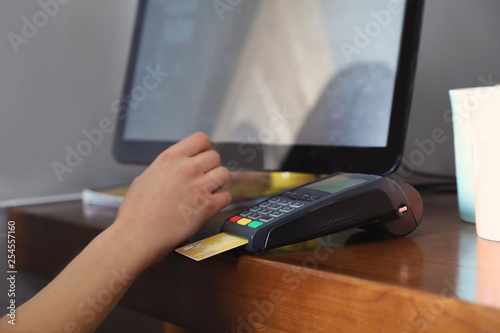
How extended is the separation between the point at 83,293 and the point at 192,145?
0.60ft

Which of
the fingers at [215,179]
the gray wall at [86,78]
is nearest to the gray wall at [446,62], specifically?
the gray wall at [86,78]

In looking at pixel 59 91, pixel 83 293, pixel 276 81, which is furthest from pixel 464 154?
pixel 59 91

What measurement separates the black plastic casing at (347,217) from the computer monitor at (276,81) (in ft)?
0.32

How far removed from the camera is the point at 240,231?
1.34 feet

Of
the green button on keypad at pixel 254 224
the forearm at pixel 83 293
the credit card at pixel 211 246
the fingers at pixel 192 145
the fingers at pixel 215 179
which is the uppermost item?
the fingers at pixel 192 145

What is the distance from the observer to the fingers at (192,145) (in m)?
0.50

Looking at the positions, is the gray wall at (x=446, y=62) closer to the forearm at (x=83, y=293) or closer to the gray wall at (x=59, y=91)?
the gray wall at (x=59, y=91)

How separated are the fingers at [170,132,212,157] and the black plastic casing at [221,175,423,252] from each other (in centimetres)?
10

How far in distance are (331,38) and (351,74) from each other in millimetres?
60

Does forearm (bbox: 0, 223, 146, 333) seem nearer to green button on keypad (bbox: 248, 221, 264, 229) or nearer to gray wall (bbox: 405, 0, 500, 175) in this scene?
green button on keypad (bbox: 248, 221, 264, 229)

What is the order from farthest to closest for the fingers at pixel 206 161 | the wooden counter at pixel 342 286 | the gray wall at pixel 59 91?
the gray wall at pixel 59 91
the fingers at pixel 206 161
the wooden counter at pixel 342 286

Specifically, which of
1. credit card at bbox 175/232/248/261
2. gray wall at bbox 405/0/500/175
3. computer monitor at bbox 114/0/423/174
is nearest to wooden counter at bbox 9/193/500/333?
credit card at bbox 175/232/248/261

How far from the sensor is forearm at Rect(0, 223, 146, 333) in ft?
1.37

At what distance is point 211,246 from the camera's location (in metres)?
0.41
